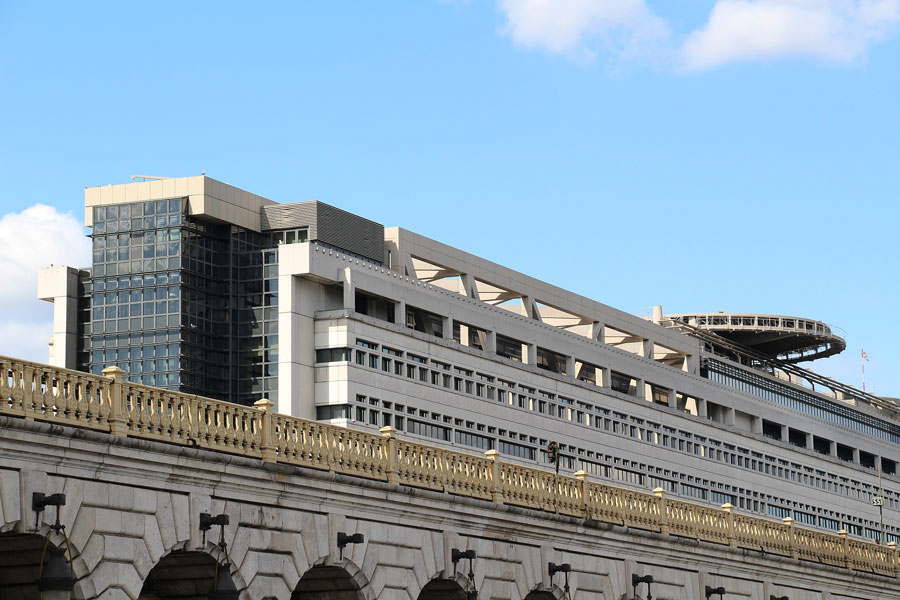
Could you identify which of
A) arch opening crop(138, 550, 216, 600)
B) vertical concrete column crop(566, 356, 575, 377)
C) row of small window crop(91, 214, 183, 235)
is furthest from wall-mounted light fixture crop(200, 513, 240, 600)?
vertical concrete column crop(566, 356, 575, 377)

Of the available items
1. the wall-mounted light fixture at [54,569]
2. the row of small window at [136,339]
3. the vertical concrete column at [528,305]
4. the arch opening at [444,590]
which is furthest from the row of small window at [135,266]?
the wall-mounted light fixture at [54,569]

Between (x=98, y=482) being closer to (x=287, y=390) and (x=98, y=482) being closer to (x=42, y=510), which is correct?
(x=42, y=510)

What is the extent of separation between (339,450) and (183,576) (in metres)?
4.78

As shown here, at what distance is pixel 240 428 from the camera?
101 feet

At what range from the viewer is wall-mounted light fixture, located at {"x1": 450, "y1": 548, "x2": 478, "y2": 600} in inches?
1455

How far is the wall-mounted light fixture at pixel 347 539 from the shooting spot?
33.2m

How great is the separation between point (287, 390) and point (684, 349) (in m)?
49.1

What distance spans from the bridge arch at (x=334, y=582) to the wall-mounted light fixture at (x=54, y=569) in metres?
7.71

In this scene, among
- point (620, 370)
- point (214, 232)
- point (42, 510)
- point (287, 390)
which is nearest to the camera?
point (42, 510)

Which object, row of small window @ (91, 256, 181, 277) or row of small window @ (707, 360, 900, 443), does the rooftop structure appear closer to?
row of small window @ (707, 360, 900, 443)

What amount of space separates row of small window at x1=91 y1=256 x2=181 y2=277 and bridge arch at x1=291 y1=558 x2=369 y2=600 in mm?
68653

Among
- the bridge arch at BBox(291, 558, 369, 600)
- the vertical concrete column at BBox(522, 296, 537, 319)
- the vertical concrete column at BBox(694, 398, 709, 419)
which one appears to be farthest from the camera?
the vertical concrete column at BBox(694, 398, 709, 419)

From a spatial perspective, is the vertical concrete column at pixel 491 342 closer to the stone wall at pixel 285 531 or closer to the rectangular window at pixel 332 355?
the rectangular window at pixel 332 355

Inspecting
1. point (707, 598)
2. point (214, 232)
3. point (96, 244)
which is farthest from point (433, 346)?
point (707, 598)
